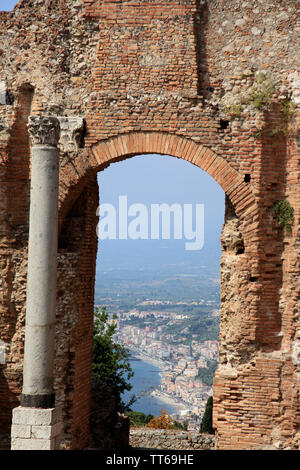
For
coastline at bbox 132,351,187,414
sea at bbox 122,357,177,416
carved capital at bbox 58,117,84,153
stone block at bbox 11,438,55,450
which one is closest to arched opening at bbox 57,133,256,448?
carved capital at bbox 58,117,84,153

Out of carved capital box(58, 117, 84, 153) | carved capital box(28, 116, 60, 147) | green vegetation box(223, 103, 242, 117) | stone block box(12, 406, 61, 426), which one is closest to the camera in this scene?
stone block box(12, 406, 61, 426)

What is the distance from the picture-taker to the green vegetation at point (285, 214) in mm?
9430

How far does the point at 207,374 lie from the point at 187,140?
22.4m

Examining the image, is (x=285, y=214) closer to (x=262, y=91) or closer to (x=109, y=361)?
(x=262, y=91)

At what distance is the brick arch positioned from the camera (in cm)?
946

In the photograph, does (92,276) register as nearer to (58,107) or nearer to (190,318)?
(58,107)

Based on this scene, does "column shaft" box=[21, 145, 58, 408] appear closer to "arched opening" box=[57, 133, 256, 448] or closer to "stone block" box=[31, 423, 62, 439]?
"stone block" box=[31, 423, 62, 439]

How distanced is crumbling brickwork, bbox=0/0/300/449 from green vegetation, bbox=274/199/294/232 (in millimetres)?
78

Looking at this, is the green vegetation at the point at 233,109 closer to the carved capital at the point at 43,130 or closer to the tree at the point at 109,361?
the carved capital at the point at 43,130

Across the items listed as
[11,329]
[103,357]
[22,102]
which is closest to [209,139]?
[22,102]

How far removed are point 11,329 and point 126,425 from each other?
3325 mm

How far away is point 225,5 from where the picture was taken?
9805 mm

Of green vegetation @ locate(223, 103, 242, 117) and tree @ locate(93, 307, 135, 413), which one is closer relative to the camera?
green vegetation @ locate(223, 103, 242, 117)

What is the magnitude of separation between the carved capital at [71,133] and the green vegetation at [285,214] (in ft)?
10.3
